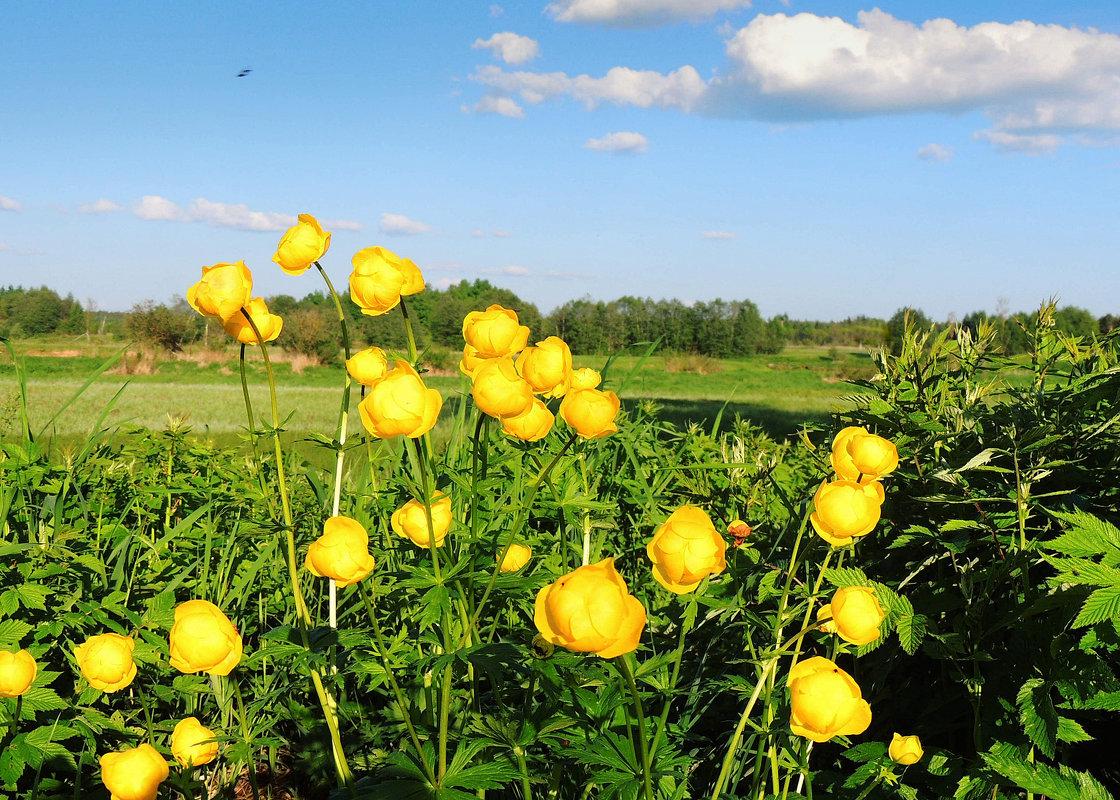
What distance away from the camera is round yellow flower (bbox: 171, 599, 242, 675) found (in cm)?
113

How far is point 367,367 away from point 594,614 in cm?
55

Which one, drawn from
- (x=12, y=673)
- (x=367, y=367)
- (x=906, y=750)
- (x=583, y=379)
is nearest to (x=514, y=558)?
(x=583, y=379)

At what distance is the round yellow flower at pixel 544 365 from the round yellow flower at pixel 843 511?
0.41 meters

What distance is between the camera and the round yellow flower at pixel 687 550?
908 millimetres

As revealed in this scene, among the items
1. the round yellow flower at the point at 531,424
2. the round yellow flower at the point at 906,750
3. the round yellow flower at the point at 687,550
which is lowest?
the round yellow flower at the point at 906,750

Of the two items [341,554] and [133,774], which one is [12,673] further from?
[341,554]

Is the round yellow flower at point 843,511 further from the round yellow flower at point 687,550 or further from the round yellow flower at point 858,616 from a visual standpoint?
the round yellow flower at point 687,550

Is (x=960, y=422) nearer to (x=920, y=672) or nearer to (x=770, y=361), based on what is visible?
(x=920, y=672)

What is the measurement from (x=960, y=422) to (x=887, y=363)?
0.79 ft

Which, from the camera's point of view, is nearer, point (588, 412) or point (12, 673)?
point (588, 412)

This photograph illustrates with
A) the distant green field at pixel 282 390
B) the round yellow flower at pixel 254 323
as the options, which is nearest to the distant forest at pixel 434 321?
the distant green field at pixel 282 390

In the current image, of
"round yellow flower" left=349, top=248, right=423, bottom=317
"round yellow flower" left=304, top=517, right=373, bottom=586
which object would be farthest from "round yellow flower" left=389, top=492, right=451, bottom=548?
"round yellow flower" left=349, top=248, right=423, bottom=317

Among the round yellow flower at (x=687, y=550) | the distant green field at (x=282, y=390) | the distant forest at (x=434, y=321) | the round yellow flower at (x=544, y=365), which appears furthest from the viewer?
the distant forest at (x=434, y=321)

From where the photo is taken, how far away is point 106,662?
127 cm
